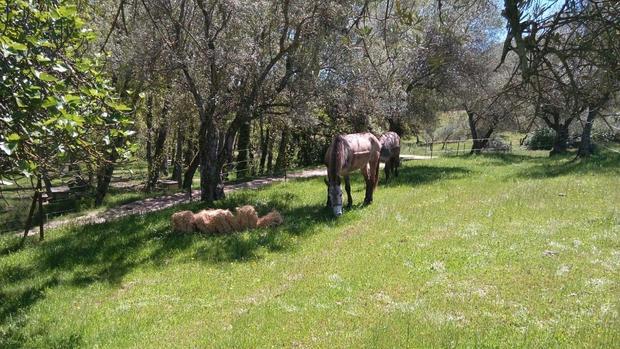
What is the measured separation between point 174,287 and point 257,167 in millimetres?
24505

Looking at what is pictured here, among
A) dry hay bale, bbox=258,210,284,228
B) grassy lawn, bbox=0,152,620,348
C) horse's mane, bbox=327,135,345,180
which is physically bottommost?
grassy lawn, bbox=0,152,620,348

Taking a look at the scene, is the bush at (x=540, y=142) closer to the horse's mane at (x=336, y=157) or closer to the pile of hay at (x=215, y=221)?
the horse's mane at (x=336, y=157)

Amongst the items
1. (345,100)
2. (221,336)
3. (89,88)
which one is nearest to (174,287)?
(221,336)

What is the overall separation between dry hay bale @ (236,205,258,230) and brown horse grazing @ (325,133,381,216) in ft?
7.58

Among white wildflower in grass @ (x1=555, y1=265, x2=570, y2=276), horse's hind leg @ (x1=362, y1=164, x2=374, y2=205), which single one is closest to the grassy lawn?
white wildflower in grass @ (x1=555, y1=265, x2=570, y2=276)

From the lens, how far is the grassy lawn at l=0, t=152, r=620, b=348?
6.93 meters

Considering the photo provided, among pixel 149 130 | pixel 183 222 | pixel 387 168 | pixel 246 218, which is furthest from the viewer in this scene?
pixel 149 130

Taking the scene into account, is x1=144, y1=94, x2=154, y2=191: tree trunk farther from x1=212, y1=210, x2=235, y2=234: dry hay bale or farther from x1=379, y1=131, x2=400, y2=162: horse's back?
x1=212, y1=210, x2=235, y2=234: dry hay bale

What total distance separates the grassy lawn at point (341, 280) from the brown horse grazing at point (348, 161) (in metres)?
0.64

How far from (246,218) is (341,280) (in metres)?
4.61

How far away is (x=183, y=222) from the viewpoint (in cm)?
1270

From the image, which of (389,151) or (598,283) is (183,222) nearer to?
(598,283)

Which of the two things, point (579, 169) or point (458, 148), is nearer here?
point (579, 169)

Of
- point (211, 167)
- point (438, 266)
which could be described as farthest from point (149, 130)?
point (438, 266)
